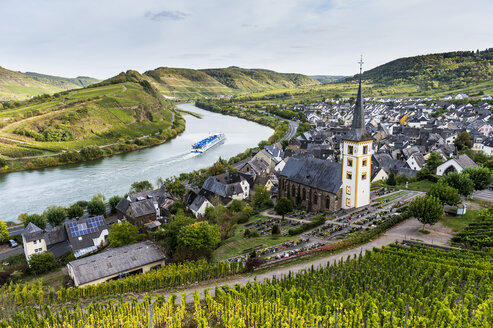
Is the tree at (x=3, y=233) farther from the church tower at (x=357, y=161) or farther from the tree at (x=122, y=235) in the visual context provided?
the church tower at (x=357, y=161)

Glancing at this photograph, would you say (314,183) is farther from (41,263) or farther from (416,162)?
(41,263)

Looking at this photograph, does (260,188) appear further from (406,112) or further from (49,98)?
(49,98)

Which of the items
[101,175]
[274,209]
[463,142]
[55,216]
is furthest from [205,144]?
[463,142]

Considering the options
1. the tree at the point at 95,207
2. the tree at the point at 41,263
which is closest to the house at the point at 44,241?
the tree at the point at 41,263

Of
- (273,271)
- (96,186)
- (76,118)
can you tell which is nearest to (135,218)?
(96,186)

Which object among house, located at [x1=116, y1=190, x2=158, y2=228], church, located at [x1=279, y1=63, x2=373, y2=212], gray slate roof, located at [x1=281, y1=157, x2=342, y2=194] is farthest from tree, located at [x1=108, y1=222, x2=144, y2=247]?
gray slate roof, located at [x1=281, y1=157, x2=342, y2=194]

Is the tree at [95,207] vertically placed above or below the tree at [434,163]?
below

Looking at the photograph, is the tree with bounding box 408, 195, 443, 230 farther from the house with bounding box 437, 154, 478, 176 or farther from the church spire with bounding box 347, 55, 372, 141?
the house with bounding box 437, 154, 478, 176
